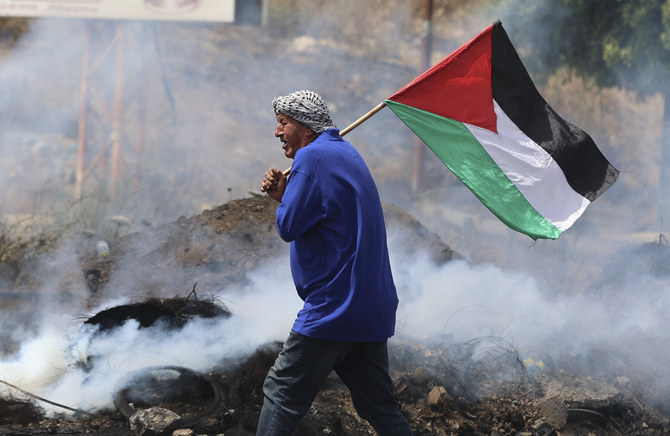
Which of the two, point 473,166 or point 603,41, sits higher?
point 603,41

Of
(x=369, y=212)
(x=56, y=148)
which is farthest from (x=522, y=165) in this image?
(x=56, y=148)

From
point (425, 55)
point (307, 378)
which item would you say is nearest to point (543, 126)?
point (307, 378)

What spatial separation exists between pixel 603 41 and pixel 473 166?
6.63m

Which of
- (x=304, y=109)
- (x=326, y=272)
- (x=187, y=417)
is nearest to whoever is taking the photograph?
(x=326, y=272)

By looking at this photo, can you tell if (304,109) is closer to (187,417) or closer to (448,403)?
(187,417)

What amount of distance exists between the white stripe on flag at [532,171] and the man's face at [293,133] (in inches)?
53.6

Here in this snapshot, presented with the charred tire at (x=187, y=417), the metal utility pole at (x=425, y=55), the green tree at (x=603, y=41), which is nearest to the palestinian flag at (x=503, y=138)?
the charred tire at (x=187, y=417)

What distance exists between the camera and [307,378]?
2.89 metres

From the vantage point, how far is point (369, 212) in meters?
2.91

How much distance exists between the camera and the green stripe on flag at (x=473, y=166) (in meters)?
3.99

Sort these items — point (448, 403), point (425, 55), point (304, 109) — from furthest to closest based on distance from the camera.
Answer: point (425, 55) < point (448, 403) < point (304, 109)

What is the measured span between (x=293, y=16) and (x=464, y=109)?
55.3ft

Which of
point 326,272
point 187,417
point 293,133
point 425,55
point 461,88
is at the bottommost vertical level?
point 187,417

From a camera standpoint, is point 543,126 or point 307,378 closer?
point 307,378
